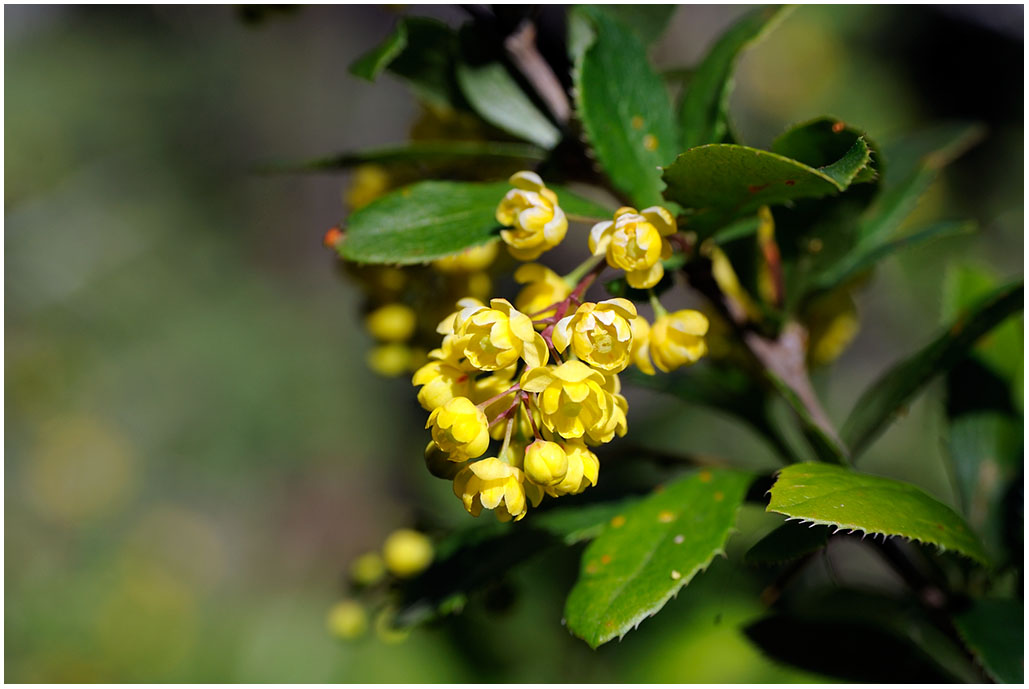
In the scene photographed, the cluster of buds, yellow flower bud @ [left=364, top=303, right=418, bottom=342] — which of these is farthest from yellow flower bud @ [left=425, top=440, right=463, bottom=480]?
yellow flower bud @ [left=364, top=303, right=418, bottom=342]

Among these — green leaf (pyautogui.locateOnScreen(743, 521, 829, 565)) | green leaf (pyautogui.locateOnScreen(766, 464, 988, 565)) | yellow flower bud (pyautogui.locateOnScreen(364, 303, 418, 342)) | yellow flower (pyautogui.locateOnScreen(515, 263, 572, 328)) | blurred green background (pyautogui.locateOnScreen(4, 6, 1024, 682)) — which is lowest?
blurred green background (pyautogui.locateOnScreen(4, 6, 1024, 682))

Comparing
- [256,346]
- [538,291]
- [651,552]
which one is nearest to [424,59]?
[538,291]

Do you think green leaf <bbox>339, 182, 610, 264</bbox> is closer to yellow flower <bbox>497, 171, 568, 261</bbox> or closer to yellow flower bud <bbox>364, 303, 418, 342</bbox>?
yellow flower <bbox>497, 171, 568, 261</bbox>

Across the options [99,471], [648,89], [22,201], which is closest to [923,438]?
[648,89]

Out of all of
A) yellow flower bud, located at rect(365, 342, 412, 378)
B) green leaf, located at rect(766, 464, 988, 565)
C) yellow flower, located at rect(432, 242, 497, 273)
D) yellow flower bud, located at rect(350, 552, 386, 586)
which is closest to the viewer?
green leaf, located at rect(766, 464, 988, 565)

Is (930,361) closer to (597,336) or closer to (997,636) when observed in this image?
(997,636)

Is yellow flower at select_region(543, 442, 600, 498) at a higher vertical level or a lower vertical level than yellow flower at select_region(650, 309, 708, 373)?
lower
